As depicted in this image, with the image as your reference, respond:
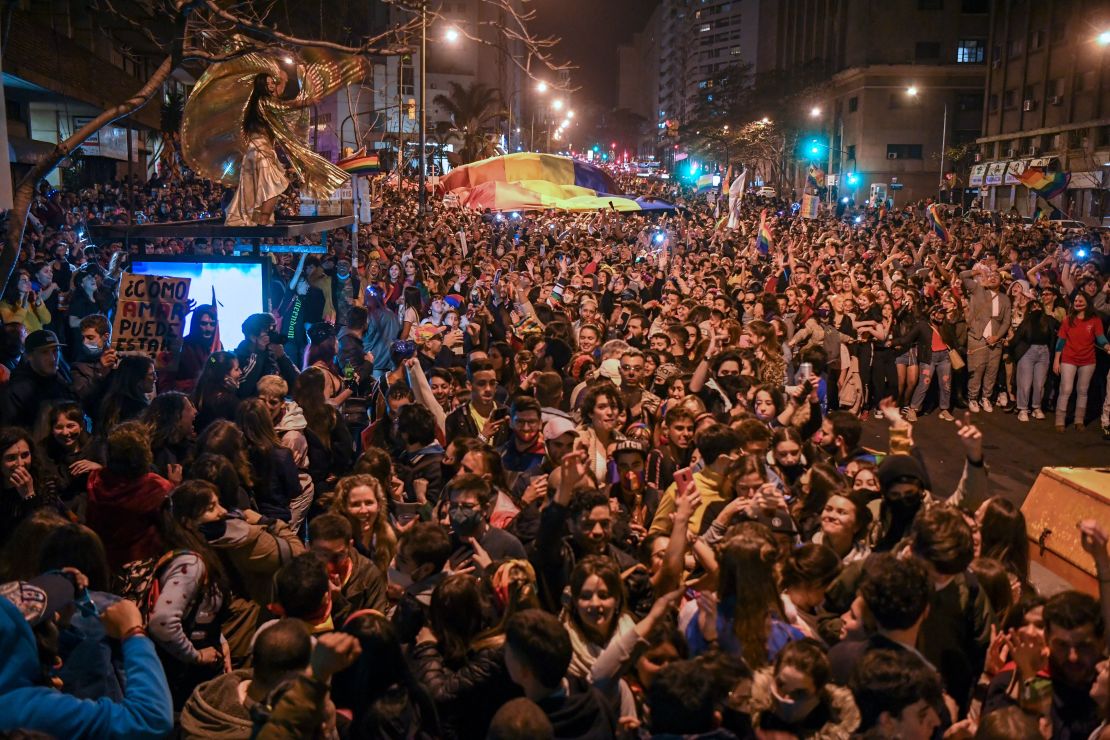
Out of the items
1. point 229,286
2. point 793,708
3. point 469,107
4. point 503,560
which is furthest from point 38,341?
point 469,107

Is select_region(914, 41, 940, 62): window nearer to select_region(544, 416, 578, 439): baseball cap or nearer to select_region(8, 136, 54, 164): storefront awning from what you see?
select_region(8, 136, 54, 164): storefront awning

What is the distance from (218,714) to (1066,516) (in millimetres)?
5071

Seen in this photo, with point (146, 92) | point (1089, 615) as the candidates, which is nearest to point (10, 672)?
point (1089, 615)

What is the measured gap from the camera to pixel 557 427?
6.12 metres

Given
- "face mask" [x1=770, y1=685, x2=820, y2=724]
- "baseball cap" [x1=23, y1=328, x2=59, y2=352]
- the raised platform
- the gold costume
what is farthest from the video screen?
"face mask" [x1=770, y1=685, x2=820, y2=724]

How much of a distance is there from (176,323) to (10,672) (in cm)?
558

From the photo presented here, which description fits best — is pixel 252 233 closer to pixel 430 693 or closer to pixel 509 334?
pixel 509 334

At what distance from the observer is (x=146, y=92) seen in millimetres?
6859

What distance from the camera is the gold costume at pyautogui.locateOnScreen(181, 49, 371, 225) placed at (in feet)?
34.2

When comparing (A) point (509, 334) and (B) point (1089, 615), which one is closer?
(B) point (1089, 615)

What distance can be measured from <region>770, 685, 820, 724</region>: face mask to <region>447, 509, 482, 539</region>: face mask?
159cm

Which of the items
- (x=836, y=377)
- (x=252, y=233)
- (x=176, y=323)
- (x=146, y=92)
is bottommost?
(x=836, y=377)

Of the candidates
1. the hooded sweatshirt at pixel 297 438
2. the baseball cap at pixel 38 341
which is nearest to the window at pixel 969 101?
the hooded sweatshirt at pixel 297 438

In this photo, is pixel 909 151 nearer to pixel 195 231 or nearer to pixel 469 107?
pixel 469 107
